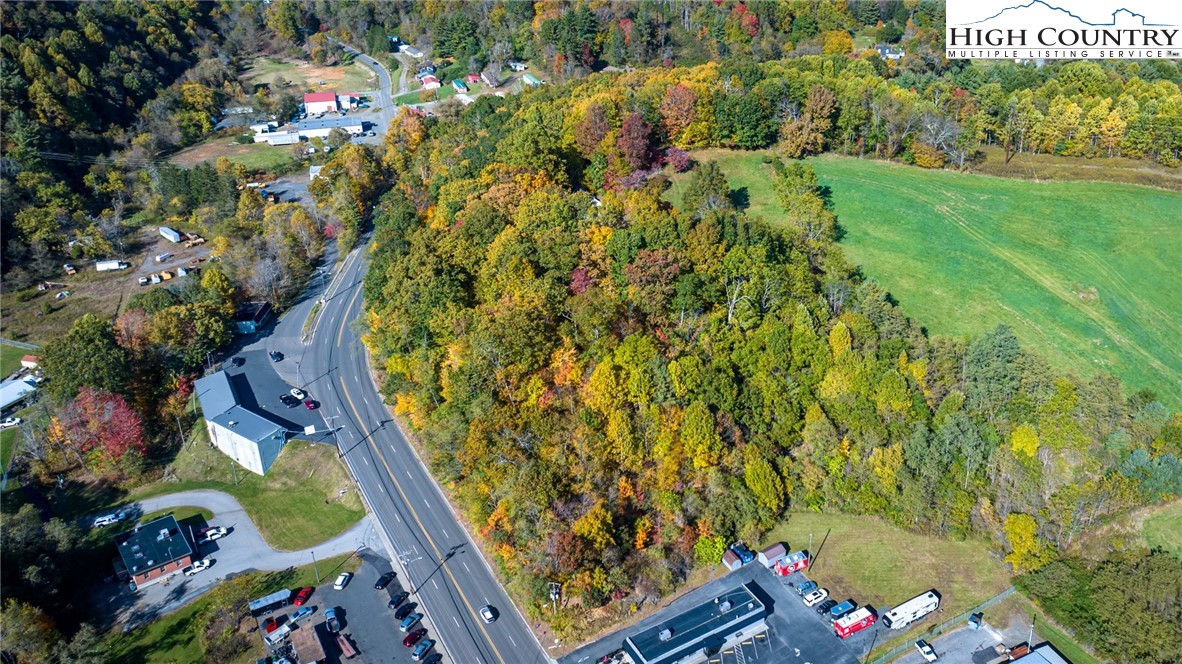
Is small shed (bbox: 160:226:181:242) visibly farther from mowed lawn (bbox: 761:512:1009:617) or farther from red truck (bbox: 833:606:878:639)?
red truck (bbox: 833:606:878:639)

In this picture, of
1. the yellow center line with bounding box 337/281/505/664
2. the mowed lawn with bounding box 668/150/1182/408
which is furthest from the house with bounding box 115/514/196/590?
the mowed lawn with bounding box 668/150/1182/408

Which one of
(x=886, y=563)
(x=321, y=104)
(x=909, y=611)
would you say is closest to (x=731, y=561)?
(x=886, y=563)

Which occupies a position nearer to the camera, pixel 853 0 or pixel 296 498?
pixel 296 498

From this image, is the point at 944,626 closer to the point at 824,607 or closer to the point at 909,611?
the point at 909,611

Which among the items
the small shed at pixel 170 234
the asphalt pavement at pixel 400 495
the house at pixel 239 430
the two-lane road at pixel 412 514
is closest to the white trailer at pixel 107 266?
the small shed at pixel 170 234

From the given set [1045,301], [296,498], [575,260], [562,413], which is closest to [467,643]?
[562,413]

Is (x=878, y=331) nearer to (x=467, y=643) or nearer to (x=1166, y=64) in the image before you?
(x=467, y=643)

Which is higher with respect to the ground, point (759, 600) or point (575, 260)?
point (575, 260)
